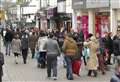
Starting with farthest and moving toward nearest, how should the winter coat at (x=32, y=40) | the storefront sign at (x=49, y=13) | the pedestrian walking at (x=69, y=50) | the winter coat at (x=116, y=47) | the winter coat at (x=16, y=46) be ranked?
1. the storefront sign at (x=49, y=13)
2. the winter coat at (x=32, y=40)
3. the winter coat at (x=16, y=46)
4. the winter coat at (x=116, y=47)
5. the pedestrian walking at (x=69, y=50)

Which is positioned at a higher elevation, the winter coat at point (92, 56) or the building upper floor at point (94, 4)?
the building upper floor at point (94, 4)

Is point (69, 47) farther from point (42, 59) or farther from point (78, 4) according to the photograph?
point (78, 4)

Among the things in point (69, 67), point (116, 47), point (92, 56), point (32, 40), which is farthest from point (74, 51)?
point (32, 40)

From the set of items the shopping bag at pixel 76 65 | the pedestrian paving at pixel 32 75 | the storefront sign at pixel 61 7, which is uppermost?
the storefront sign at pixel 61 7

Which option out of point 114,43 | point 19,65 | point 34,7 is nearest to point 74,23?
point 19,65

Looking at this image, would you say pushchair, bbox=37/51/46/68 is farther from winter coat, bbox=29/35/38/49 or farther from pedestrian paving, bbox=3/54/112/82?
winter coat, bbox=29/35/38/49

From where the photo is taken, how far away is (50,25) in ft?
171

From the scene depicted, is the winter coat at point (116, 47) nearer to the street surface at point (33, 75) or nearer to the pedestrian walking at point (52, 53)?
the street surface at point (33, 75)

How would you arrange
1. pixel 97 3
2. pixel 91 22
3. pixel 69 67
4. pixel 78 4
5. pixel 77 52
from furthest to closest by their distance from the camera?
pixel 78 4 → pixel 91 22 → pixel 97 3 → pixel 77 52 → pixel 69 67

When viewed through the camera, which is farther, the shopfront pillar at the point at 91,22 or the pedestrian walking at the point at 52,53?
the shopfront pillar at the point at 91,22

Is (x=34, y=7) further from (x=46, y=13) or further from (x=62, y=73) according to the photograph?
(x=62, y=73)

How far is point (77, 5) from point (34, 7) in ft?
91.9

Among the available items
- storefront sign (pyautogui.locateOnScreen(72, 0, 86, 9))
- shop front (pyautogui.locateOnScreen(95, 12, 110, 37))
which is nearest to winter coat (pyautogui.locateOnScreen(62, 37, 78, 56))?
shop front (pyautogui.locateOnScreen(95, 12, 110, 37))

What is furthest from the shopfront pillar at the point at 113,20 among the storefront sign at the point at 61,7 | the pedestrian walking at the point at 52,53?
the storefront sign at the point at 61,7
